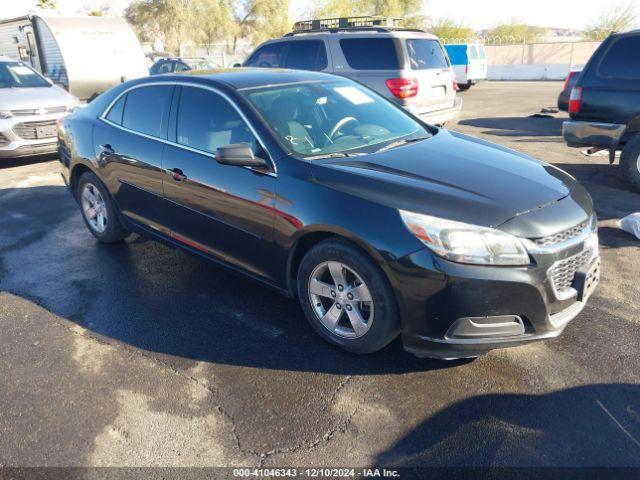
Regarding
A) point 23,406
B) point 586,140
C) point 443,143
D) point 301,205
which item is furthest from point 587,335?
point 586,140

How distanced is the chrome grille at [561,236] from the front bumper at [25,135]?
868 centimetres

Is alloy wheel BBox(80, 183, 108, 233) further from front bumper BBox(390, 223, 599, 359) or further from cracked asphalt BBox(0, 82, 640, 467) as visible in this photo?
front bumper BBox(390, 223, 599, 359)

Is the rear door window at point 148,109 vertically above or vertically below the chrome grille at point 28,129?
above

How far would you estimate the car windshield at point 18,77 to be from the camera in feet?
32.2

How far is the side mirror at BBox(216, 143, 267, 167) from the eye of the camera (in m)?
3.37

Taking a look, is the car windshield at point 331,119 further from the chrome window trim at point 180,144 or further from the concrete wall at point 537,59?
the concrete wall at point 537,59

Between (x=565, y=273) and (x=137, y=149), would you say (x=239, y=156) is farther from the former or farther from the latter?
(x=565, y=273)

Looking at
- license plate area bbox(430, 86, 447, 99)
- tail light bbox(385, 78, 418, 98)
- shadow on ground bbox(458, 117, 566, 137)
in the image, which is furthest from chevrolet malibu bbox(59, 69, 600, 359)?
shadow on ground bbox(458, 117, 566, 137)

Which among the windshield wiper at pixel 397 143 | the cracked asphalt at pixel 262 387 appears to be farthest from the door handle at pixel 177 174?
the windshield wiper at pixel 397 143

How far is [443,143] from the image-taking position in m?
3.97

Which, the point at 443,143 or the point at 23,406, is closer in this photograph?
the point at 23,406

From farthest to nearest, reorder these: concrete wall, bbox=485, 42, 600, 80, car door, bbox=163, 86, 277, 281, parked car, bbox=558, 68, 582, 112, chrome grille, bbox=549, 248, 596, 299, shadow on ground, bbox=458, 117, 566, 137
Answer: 1. concrete wall, bbox=485, 42, 600, 80
2. parked car, bbox=558, 68, 582, 112
3. shadow on ground, bbox=458, 117, 566, 137
4. car door, bbox=163, 86, 277, 281
5. chrome grille, bbox=549, 248, 596, 299

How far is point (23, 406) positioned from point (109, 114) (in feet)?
9.31

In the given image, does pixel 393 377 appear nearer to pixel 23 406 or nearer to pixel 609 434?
pixel 609 434
